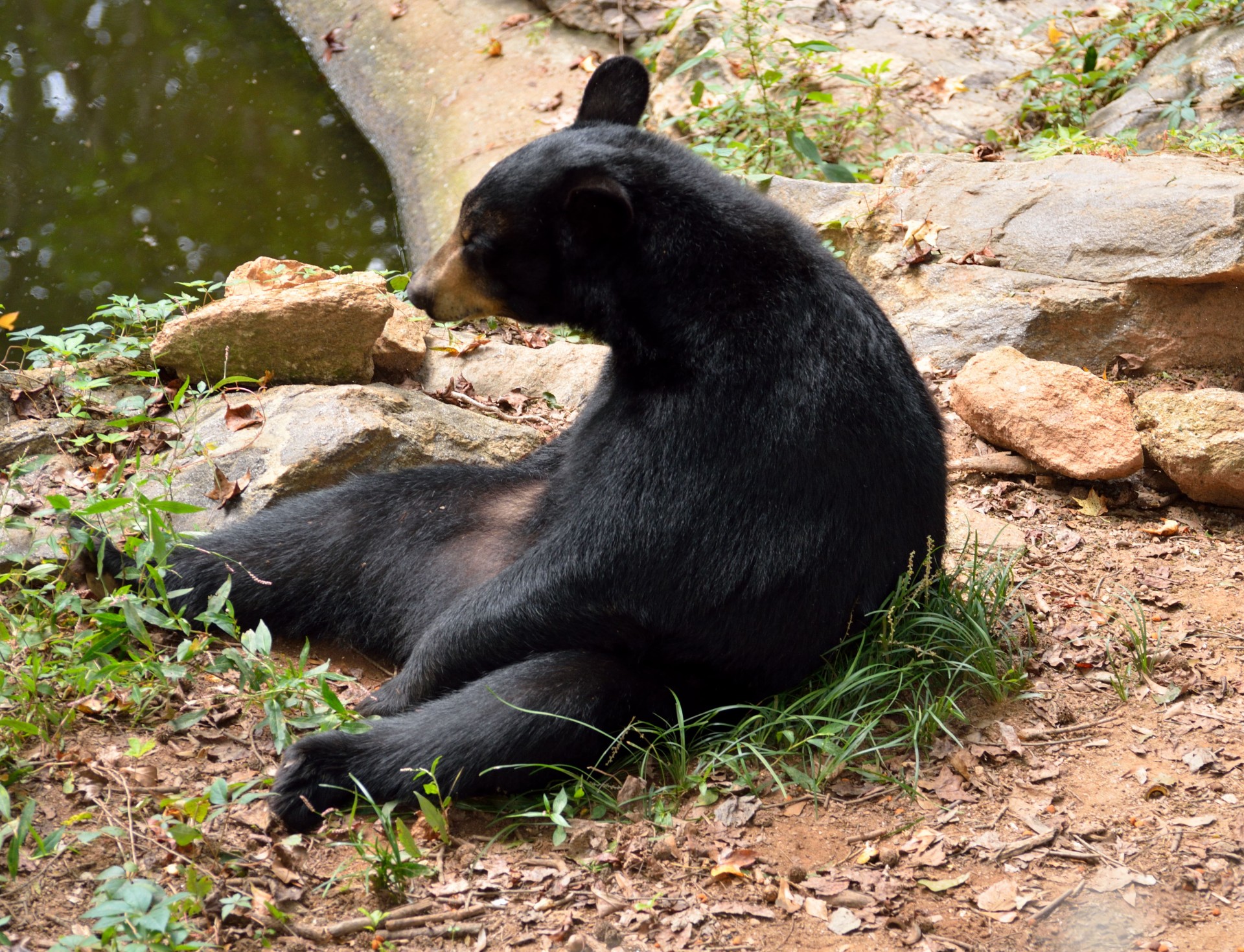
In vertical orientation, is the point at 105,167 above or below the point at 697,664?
above

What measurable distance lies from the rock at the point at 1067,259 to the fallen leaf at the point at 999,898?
3684 millimetres

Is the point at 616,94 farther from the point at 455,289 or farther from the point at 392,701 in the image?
the point at 392,701

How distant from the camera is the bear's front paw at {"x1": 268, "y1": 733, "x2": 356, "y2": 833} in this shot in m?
3.12

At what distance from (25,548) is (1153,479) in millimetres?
4888

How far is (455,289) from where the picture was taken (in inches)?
158

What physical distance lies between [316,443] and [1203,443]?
3894 mm

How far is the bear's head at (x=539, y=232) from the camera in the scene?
3559 millimetres

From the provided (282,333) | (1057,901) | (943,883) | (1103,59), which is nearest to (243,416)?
(282,333)

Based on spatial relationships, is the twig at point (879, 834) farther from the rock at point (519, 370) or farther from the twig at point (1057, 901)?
the rock at point (519, 370)

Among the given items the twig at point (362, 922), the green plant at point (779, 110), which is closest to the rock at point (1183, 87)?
the green plant at point (779, 110)

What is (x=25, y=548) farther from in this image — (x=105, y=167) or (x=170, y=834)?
(x=105, y=167)

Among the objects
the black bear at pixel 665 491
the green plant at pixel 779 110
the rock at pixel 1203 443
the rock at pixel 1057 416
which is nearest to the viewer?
the black bear at pixel 665 491

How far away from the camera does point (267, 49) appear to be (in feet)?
36.3

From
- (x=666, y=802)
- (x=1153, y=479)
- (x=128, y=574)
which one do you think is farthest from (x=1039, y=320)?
(x=128, y=574)
